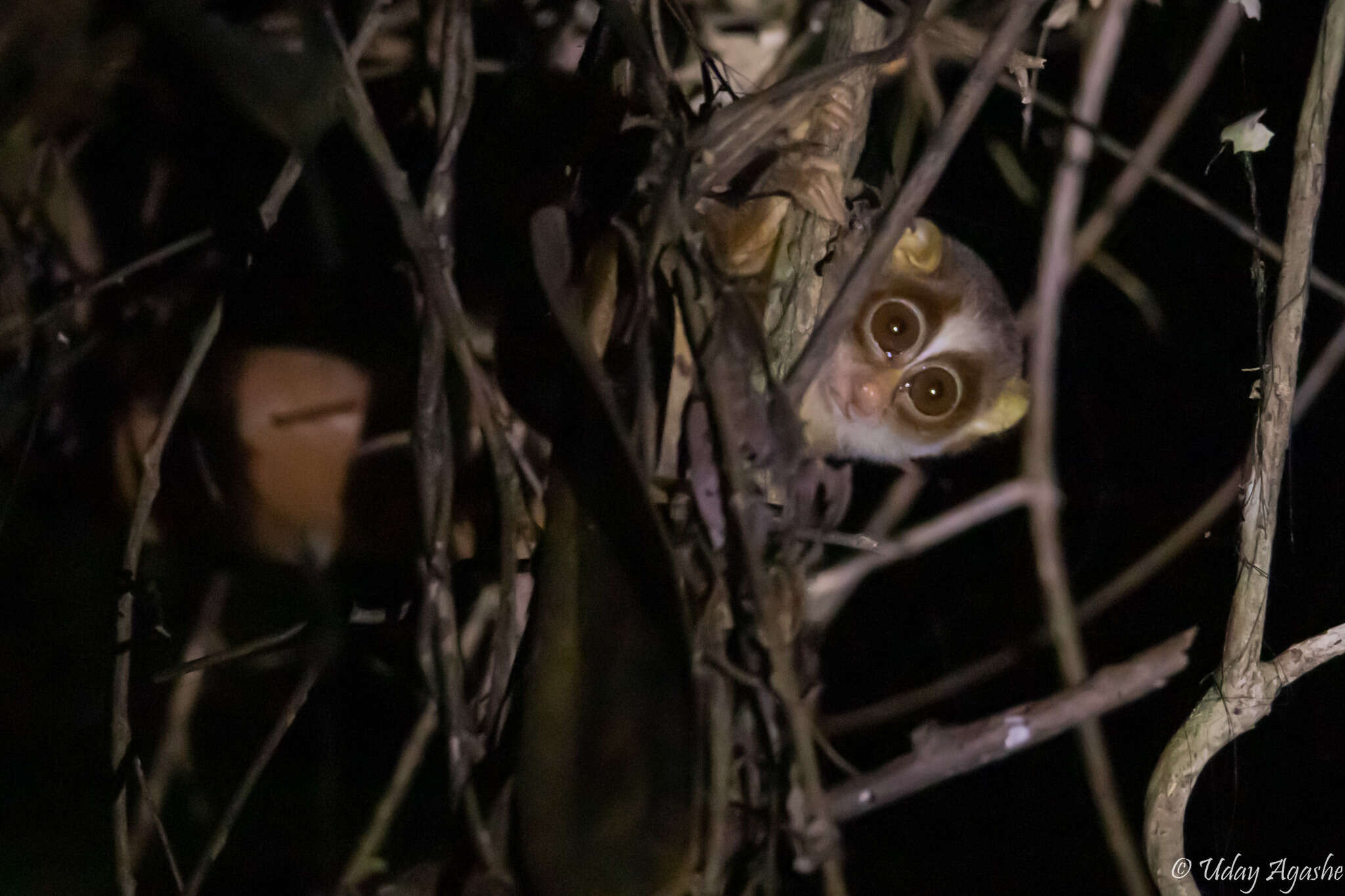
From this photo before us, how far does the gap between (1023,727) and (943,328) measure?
31.9 inches

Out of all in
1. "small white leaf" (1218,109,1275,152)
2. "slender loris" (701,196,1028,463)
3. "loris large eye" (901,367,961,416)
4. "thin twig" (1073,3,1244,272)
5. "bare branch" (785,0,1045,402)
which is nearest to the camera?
"bare branch" (785,0,1045,402)

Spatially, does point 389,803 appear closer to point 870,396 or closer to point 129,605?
point 129,605

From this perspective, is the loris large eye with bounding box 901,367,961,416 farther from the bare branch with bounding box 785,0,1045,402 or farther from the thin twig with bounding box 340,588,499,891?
the thin twig with bounding box 340,588,499,891

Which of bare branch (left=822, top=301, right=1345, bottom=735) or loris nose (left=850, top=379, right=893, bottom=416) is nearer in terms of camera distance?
bare branch (left=822, top=301, right=1345, bottom=735)

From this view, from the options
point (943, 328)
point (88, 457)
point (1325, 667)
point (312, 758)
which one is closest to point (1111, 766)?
point (1325, 667)

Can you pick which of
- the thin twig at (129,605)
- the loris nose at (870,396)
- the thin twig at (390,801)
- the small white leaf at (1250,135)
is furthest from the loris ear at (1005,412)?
the thin twig at (129,605)

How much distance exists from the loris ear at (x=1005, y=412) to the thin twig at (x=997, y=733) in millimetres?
661

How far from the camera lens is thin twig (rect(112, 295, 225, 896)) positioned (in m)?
0.77

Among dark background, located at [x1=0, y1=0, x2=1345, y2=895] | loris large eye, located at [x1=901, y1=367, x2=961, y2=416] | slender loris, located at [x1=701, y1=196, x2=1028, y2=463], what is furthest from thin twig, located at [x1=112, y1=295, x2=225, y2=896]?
loris large eye, located at [x1=901, y1=367, x2=961, y2=416]

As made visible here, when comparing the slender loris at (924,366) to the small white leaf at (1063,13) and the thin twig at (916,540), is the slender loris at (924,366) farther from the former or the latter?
the small white leaf at (1063,13)

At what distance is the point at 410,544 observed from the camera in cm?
94

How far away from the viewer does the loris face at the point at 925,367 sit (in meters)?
1.35

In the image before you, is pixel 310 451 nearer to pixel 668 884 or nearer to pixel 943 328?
pixel 668 884

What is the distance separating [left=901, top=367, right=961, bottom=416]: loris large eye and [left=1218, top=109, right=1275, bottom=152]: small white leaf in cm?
59
